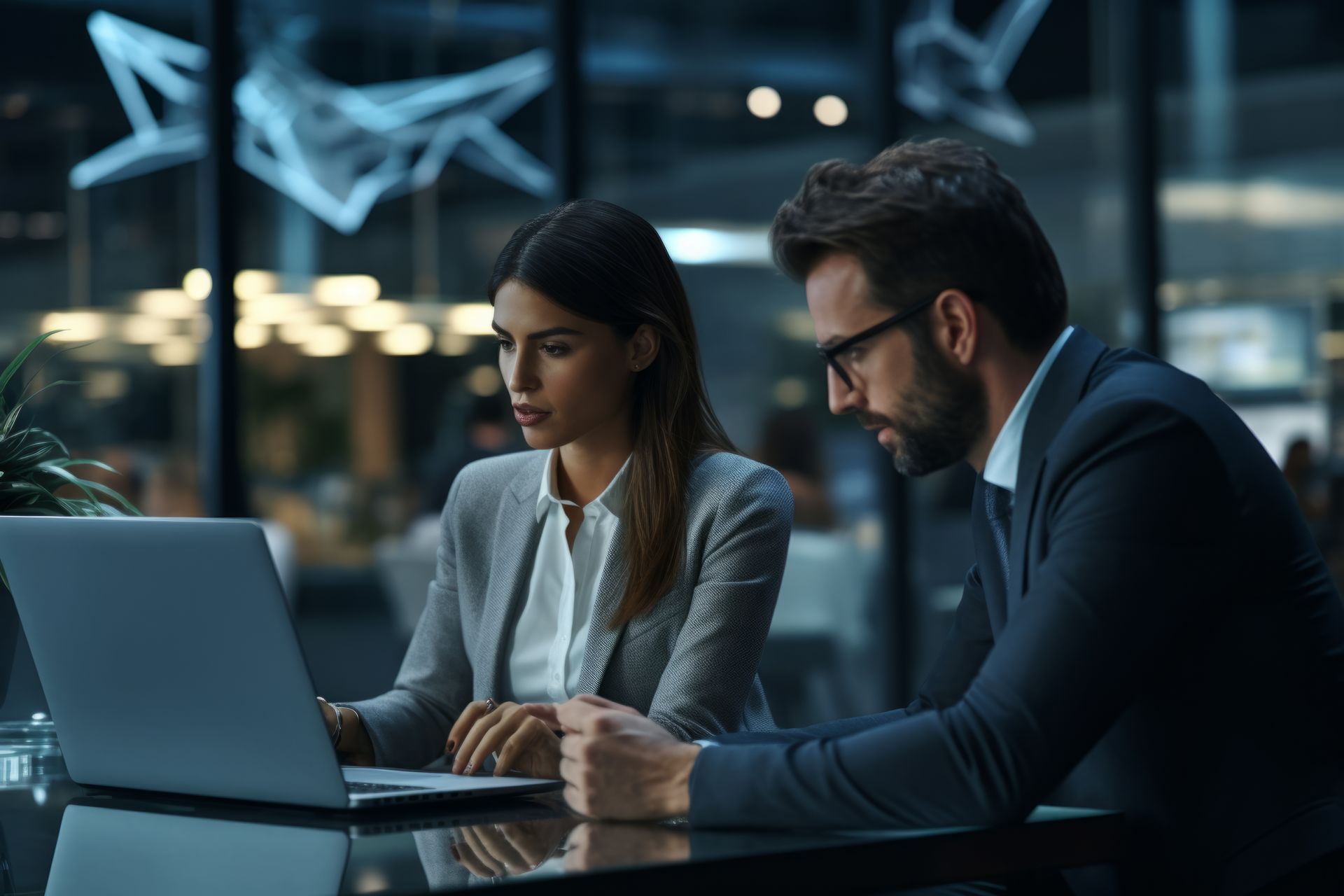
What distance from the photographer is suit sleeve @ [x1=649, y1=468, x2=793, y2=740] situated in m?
1.83

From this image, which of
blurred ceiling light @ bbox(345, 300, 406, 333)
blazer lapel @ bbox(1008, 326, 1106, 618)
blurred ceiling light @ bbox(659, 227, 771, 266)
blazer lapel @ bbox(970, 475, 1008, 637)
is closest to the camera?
blazer lapel @ bbox(1008, 326, 1106, 618)

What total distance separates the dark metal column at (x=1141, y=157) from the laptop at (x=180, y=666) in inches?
150

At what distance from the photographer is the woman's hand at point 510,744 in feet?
5.19

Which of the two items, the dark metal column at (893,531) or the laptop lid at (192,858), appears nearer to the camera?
the laptop lid at (192,858)

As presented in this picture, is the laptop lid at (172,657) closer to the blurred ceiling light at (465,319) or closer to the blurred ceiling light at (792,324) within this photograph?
the blurred ceiling light at (465,319)

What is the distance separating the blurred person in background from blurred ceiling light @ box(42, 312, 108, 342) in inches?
80.3

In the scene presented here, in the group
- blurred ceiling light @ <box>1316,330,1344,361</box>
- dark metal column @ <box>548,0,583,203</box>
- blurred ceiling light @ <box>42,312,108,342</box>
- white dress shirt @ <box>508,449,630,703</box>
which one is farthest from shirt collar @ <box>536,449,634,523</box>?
blurred ceiling light @ <box>1316,330,1344,361</box>

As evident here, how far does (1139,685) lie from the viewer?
4.24 feet

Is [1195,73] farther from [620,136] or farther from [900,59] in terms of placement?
[620,136]

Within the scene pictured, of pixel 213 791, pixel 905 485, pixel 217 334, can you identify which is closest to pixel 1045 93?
pixel 905 485

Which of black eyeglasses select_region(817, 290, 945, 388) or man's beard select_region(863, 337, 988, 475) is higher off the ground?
black eyeglasses select_region(817, 290, 945, 388)

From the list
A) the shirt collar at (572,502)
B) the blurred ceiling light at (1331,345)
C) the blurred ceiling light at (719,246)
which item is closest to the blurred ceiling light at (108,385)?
the blurred ceiling light at (719,246)

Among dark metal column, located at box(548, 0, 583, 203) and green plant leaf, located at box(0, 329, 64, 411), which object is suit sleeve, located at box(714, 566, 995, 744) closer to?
green plant leaf, located at box(0, 329, 64, 411)

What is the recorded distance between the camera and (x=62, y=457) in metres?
1.95
